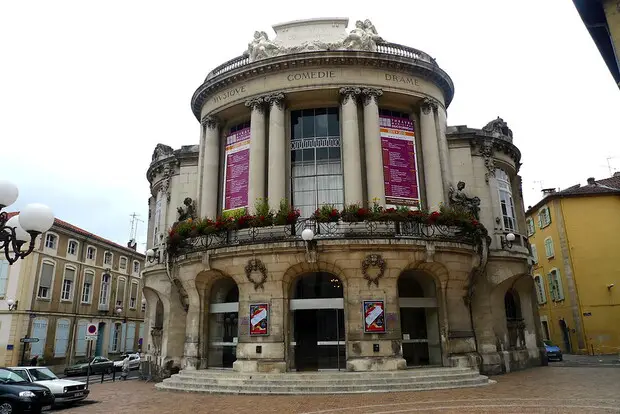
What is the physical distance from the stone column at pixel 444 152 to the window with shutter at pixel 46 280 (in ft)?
110

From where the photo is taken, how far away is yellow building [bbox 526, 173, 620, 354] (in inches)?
1502

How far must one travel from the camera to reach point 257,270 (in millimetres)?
20359

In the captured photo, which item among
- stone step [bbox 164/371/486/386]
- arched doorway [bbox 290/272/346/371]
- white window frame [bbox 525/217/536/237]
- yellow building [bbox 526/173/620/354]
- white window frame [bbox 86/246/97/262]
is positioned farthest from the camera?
white window frame [bbox 525/217/536/237]

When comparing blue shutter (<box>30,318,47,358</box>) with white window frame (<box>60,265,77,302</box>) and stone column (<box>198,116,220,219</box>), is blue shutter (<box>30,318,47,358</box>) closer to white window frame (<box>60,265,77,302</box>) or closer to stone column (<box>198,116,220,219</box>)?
white window frame (<box>60,265,77,302</box>)

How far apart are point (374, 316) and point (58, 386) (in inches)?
484

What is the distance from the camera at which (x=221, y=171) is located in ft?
86.9

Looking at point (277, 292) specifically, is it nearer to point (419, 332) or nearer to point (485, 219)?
point (419, 332)

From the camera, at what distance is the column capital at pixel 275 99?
79.7 feet

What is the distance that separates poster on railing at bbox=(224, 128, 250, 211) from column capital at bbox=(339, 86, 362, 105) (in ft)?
18.4

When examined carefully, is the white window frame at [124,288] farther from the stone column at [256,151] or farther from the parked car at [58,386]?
the parked car at [58,386]

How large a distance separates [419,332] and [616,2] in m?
15.8

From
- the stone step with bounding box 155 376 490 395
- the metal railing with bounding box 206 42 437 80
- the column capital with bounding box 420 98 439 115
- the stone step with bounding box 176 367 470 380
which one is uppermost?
the metal railing with bounding box 206 42 437 80

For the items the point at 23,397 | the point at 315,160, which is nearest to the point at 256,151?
the point at 315,160

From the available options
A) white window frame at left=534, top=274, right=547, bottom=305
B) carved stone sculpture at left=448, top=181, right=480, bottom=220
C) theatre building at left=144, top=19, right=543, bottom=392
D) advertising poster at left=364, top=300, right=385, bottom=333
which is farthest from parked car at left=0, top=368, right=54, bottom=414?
white window frame at left=534, top=274, right=547, bottom=305
